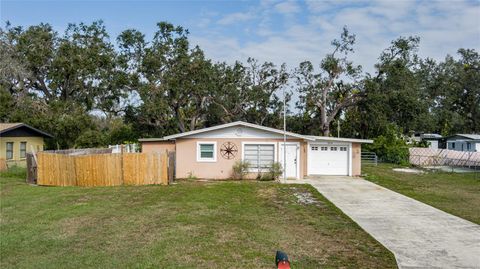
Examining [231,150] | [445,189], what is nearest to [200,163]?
[231,150]

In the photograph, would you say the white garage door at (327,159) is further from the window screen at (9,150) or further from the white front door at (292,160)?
the window screen at (9,150)

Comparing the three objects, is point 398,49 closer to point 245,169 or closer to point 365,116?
point 365,116

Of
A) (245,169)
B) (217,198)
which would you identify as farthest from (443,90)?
(217,198)

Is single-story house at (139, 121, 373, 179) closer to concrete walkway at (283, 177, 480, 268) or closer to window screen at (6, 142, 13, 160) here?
concrete walkway at (283, 177, 480, 268)

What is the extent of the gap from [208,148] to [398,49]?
24292 mm

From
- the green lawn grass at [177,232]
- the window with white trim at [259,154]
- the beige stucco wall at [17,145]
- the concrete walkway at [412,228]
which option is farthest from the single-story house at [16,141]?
the concrete walkway at [412,228]

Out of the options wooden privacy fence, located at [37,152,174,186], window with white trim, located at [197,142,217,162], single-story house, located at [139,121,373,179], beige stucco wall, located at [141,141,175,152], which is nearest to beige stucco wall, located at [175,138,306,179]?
single-story house, located at [139,121,373,179]

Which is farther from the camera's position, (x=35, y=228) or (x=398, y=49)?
(x=398, y=49)

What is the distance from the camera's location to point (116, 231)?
9250 millimetres

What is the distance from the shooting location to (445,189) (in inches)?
674

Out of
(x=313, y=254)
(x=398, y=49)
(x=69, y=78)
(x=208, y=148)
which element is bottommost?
(x=313, y=254)

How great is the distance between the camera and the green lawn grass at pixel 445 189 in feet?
40.9

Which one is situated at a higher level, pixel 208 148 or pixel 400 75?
pixel 400 75

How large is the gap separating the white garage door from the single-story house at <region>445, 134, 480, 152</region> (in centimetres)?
1920
